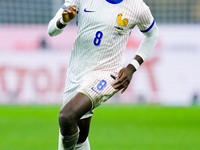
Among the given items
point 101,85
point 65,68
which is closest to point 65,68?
point 65,68

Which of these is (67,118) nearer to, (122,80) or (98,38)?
(122,80)

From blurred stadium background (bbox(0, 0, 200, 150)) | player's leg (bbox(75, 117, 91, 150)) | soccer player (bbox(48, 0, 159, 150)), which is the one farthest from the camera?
blurred stadium background (bbox(0, 0, 200, 150))

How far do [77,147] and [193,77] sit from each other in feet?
30.0

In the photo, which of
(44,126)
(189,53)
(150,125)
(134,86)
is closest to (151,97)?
(134,86)

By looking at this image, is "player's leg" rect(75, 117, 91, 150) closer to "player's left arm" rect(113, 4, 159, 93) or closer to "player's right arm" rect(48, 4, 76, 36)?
"player's left arm" rect(113, 4, 159, 93)

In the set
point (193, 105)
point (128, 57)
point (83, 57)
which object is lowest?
point (193, 105)

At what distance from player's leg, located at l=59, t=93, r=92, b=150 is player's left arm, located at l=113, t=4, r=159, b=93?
1.59 ft

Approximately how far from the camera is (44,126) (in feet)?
40.8

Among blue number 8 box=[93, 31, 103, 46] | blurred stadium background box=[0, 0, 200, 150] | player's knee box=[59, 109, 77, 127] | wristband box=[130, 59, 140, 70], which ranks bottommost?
blurred stadium background box=[0, 0, 200, 150]

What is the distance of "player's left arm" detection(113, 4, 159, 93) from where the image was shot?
638cm

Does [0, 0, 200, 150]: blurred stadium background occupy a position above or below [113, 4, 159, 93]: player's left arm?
below

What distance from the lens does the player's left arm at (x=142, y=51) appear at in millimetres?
6383

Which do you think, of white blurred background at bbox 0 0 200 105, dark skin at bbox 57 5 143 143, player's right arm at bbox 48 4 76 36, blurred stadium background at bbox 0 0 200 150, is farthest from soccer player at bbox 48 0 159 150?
white blurred background at bbox 0 0 200 105

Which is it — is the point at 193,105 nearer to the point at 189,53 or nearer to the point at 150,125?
the point at 189,53
